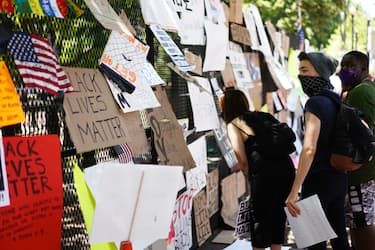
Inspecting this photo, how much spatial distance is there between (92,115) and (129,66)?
25.7 inches

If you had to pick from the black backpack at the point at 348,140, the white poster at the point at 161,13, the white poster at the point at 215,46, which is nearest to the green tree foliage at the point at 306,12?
the white poster at the point at 215,46

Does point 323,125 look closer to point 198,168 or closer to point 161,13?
point 161,13

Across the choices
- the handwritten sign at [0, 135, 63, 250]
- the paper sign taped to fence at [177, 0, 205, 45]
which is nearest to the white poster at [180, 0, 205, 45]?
the paper sign taped to fence at [177, 0, 205, 45]

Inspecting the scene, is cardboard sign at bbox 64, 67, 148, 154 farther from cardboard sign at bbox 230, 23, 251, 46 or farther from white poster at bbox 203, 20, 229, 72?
cardboard sign at bbox 230, 23, 251, 46

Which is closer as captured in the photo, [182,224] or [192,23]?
[182,224]

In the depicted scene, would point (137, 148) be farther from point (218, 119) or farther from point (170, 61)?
point (218, 119)

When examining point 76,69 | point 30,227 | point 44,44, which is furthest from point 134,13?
point 30,227

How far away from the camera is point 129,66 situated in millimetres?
4160

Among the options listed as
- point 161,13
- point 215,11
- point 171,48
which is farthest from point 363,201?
point 215,11

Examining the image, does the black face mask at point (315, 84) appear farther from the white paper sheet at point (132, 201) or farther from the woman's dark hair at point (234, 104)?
the white paper sheet at point (132, 201)

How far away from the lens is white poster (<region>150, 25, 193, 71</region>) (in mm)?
4906

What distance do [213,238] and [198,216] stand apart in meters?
0.66

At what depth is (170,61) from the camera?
17.5 ft

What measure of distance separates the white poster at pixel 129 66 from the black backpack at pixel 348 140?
4.46 feet
